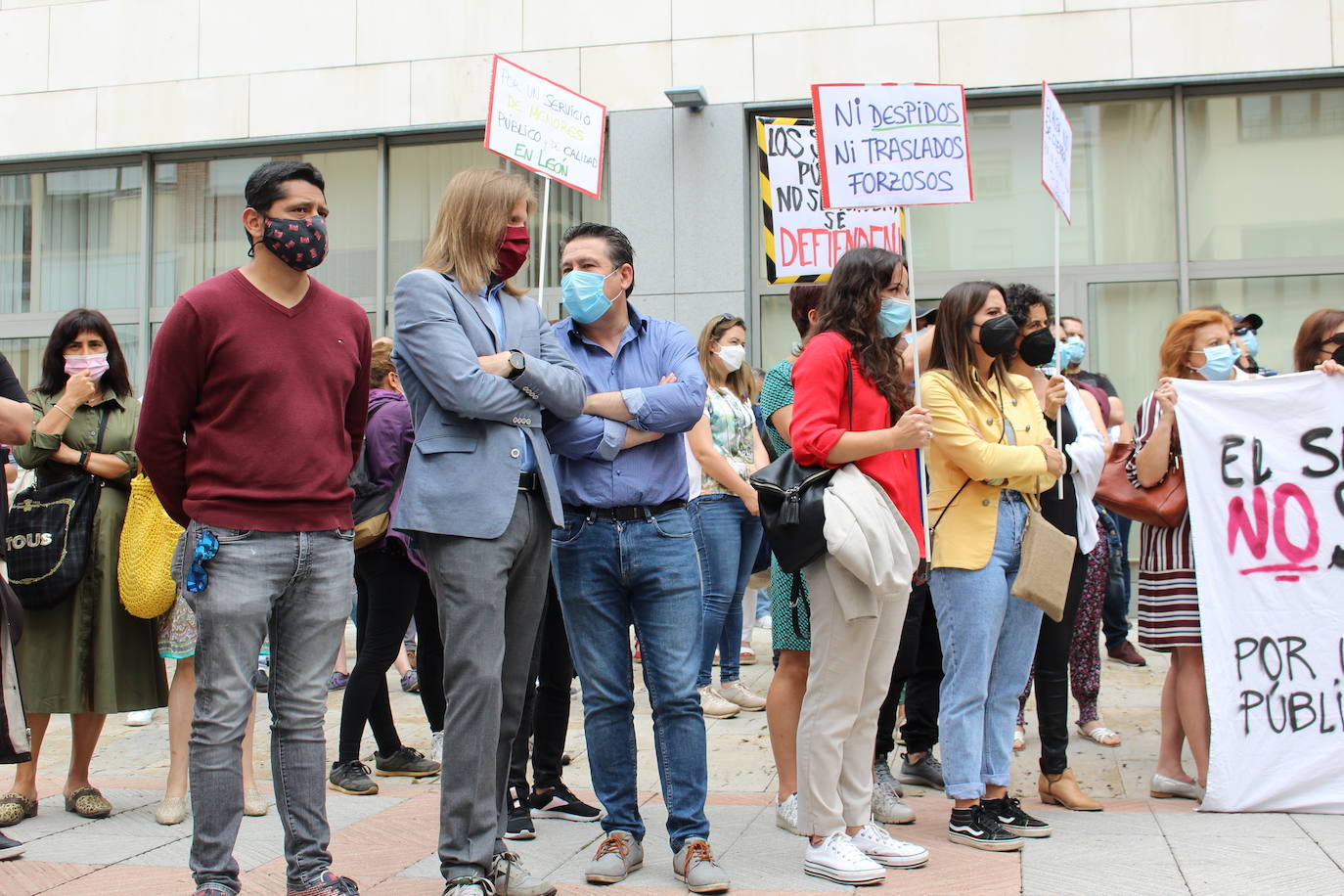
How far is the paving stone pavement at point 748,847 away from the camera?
4082mm

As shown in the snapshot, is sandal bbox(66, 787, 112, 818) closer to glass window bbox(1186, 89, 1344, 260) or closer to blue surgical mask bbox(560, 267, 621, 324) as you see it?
blue surgical mask bbox(560, 267, 621, 324)

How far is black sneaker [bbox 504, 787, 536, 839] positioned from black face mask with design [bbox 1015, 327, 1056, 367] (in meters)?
2.61

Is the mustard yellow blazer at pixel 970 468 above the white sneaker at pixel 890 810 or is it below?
above

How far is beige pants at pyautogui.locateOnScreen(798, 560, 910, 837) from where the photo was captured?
417 centimetres

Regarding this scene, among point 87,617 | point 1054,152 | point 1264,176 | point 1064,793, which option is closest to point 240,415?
point 87,617

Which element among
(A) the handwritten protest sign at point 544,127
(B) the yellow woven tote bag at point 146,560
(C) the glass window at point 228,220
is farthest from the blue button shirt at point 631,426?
(C) the glass window at point 228,220

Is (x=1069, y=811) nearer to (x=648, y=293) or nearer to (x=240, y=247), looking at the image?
(x=648, y=293)

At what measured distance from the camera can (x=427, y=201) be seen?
11.4 metres

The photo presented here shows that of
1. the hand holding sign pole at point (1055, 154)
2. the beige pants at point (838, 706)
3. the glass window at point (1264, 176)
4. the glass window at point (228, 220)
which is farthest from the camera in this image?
the glass window at point (228, 220)

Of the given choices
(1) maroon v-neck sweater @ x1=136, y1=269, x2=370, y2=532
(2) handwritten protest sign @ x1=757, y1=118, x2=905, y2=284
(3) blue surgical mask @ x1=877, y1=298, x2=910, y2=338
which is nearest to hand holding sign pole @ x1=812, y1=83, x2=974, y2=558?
(3) blue surgical mask @ x1=877, y1=298, x2=910, y2=338

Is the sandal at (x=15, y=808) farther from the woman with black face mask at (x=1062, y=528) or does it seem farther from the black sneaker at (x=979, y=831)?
the woman with black face mask at (x=1062, y=528)

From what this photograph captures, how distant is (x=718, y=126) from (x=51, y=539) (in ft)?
21.9

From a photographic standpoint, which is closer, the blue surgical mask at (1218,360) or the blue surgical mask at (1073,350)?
the blue surgical mask at (1218,360)

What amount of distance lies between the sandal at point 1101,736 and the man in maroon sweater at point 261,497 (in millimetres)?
3838
